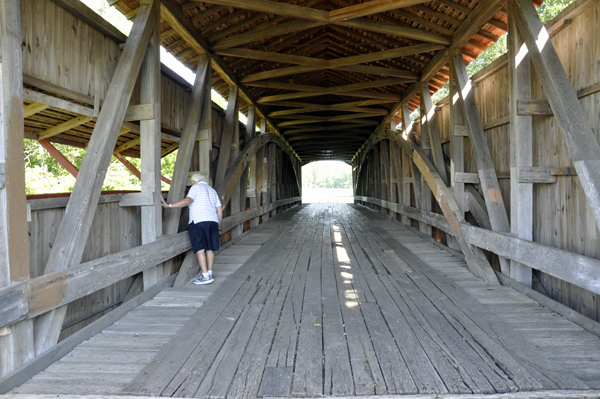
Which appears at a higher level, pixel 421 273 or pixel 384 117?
pixel 384 117

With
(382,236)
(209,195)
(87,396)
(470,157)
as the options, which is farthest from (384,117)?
(87,396)

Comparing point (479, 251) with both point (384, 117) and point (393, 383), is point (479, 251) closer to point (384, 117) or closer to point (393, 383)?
point (393, 383)

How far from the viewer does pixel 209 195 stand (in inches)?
161

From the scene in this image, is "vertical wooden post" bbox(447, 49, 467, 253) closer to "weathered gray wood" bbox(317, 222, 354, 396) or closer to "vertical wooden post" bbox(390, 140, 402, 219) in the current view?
"weathered gray wood" bbox(317, 222, 354, 396)

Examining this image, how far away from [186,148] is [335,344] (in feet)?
9.48

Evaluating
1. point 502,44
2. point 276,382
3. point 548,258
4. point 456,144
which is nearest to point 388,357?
point 276,382

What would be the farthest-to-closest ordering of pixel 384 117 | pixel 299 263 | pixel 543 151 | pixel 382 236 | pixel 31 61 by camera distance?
pixel 384 117, pixel 382 236, pixel 299 263, pixel 543 151, pixel 31 61

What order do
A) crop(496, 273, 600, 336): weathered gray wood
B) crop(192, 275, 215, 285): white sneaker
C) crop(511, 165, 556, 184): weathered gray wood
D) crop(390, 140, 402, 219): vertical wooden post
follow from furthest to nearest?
crop(390, 140, 402, 219): vertical wooden post, crop(192, 275, 215, 285): white sneaker, crop(511, 165, 556, 184): weathered gray wood, crop(496, 273, 600, 336): weathered gray wood

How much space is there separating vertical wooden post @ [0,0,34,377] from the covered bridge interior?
1 cm

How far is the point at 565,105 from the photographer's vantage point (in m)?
2.79

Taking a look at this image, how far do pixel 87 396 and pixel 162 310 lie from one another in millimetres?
1289

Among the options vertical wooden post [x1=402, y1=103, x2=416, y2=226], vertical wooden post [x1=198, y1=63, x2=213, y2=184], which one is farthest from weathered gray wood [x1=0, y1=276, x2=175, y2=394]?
vertical wooden post [x1=402, y1=103, x2=416, y2=226]

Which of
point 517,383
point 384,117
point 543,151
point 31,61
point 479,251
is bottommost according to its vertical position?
point 517,383

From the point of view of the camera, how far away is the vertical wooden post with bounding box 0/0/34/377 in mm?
1960
